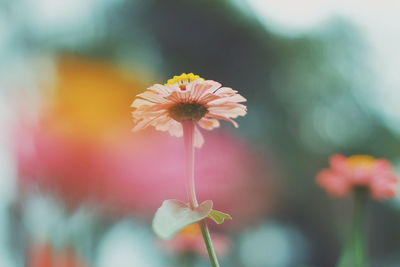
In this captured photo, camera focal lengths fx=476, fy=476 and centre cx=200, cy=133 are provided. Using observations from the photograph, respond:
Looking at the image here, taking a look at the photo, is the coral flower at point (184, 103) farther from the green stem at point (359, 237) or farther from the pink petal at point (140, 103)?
the green stem at point (359, 237)

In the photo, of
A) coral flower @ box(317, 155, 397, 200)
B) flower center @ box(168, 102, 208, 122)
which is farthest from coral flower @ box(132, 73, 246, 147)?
coral flower @ box(317, 155, 397, 200)

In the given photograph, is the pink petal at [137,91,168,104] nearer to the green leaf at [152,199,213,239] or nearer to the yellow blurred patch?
the green leaf at [152,199,213,239]

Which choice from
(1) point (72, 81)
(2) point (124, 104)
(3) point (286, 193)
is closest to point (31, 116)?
(1) point (72, 81)

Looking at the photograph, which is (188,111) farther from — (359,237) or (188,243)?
(188,243)

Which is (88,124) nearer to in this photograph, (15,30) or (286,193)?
(15,30)

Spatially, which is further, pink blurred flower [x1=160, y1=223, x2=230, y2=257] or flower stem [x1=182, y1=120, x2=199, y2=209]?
pink blurred flower [x1=160, y1=223, x2=230, y2=257]

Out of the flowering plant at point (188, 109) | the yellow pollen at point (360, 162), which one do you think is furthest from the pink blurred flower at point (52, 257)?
the yellow pollen at point (360, 162)

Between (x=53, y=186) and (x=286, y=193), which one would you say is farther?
(x=286, y=193)
